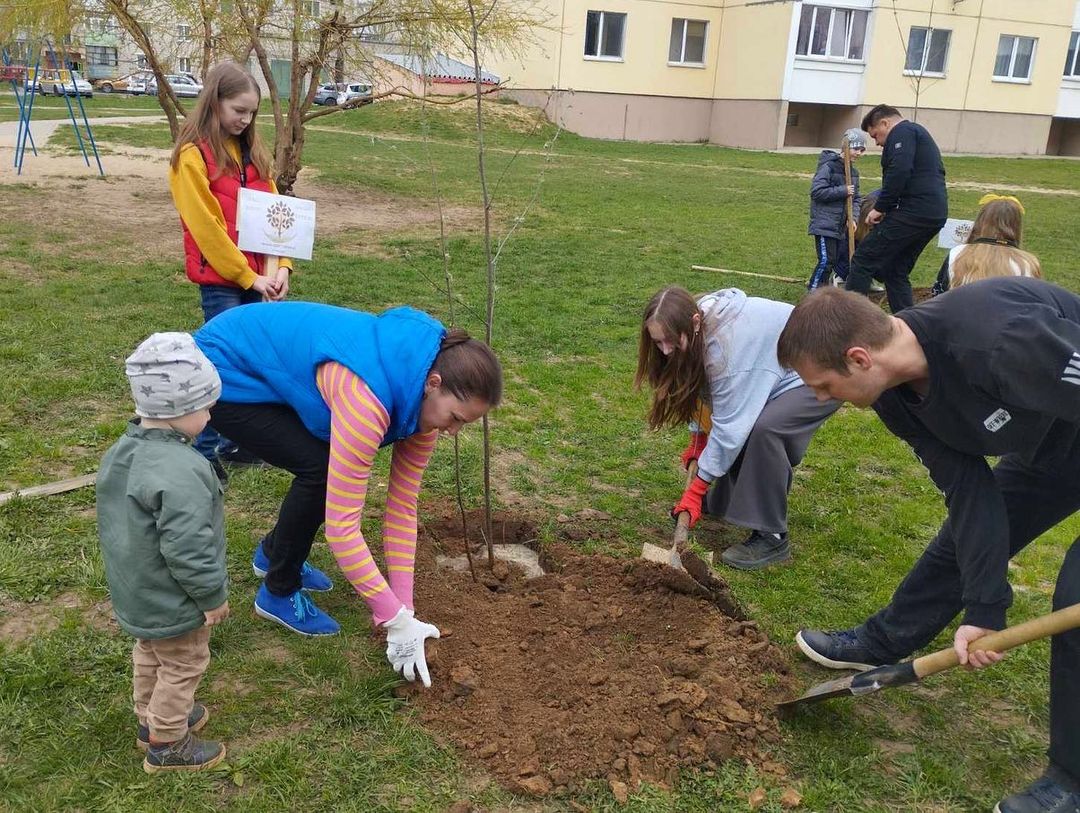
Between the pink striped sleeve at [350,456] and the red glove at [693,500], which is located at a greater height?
the pink striped sleeve at [350,456]

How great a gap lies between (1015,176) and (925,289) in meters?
15.6

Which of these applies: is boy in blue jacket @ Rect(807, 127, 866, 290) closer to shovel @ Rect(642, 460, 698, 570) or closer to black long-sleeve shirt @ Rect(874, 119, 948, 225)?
black long-sleeve shirt @ Rect(874, 119, 948, 225)

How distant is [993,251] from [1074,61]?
32.0 m

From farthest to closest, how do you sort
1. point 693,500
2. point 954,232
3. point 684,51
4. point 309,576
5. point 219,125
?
point 684,51
point 954,232
point 219,125
point 693,500
point 309,576

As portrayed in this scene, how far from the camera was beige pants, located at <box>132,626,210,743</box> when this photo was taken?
2.37 m

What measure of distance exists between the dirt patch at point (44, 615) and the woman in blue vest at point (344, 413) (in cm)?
57

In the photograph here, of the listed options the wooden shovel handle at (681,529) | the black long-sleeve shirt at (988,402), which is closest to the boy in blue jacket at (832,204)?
the wooden shovel handle at (681,529)

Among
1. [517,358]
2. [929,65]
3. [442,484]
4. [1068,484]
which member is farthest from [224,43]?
[929,65]

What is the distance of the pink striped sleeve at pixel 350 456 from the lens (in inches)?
92.7

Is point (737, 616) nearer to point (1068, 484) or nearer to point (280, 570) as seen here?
point (1068, 484)

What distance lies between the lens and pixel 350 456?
2.38m

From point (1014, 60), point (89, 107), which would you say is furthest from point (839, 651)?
point (1014, 60)

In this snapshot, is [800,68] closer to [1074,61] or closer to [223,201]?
[1074,61]

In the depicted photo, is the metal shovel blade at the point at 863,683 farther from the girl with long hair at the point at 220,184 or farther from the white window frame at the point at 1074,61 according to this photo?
the white window frame at the point at 1074,61
